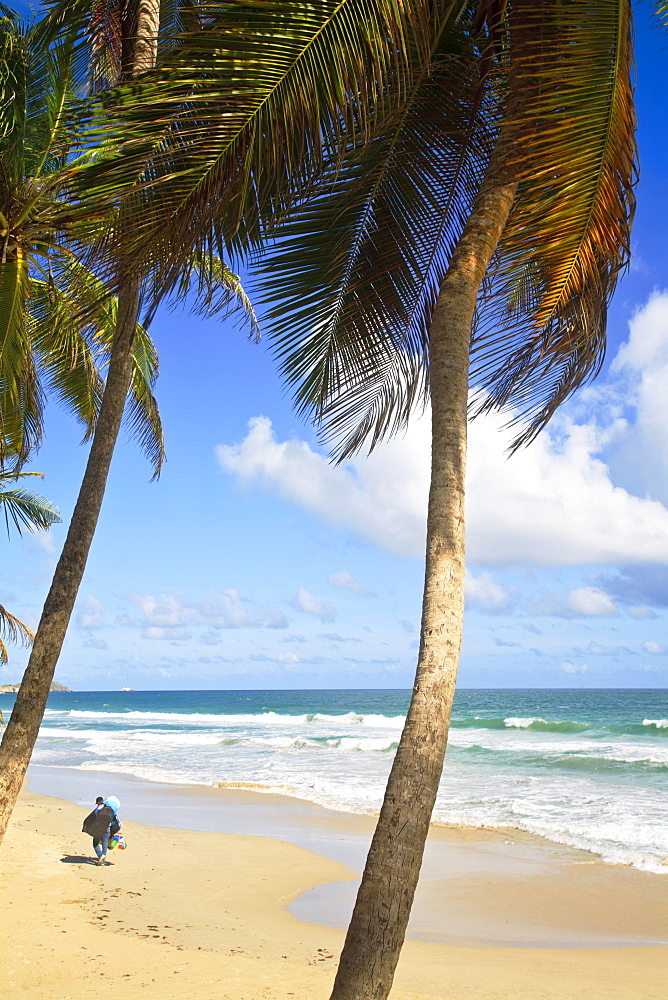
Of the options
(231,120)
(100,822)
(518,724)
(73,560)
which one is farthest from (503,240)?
(518,724)

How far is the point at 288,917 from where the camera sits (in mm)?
7793

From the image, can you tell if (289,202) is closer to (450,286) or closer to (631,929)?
(450,286)

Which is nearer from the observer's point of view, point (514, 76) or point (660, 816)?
point (514, 76)

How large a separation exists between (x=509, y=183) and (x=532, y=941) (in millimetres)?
6661

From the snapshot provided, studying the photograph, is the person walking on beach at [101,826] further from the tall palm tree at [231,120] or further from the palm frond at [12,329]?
the tall palm tree at [231,120]

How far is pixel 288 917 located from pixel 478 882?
2556mm

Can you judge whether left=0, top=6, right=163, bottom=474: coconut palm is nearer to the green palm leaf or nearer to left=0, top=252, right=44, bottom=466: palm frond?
left=0, top=252, right=44, bottom=466: palm frond

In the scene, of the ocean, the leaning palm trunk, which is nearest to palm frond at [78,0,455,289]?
the leaning palm trunk

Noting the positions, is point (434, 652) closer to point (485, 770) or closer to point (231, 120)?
point (231, 120)

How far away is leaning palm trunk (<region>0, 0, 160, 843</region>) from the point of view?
5.08 m

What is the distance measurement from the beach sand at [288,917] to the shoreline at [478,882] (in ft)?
0.11

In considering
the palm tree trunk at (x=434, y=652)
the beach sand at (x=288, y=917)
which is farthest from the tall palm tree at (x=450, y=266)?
the beach sand at (x=288, y=917)

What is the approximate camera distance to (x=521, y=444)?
4551 millimetres

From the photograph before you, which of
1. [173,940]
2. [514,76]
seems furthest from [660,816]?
[514,76]
